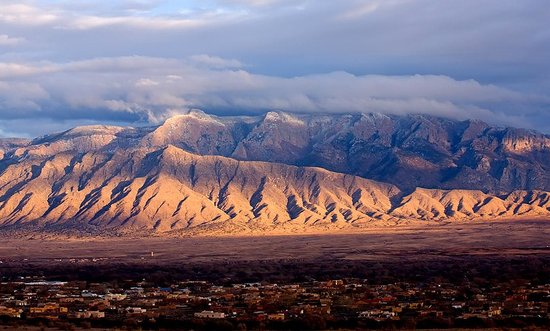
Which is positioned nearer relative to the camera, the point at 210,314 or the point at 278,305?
the point at 210,314

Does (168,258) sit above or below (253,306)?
below

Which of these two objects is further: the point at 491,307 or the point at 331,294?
the point at 331,294

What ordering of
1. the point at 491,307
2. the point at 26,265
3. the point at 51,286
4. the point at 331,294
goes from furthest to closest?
1. the point at 26,265
2. the point at 51,286
3. the point at 331,294
4. the point at 491,307

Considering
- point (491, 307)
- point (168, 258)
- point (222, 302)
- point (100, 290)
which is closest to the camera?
point (491, 307)

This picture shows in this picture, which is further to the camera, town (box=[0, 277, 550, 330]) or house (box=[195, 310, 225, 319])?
house (box=[195, 310, 225, 319])

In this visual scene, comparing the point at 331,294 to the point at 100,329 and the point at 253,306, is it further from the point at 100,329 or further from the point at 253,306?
the point at 100,329

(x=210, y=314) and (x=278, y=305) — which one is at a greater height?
(x=210, y=314)

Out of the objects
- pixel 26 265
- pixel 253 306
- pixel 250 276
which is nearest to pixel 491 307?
pixel 253 306

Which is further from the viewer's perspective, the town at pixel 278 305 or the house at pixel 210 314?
the house at pixel 210 314
